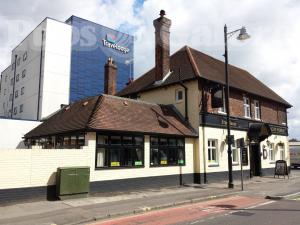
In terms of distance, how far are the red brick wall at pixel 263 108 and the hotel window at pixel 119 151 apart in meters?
6.32

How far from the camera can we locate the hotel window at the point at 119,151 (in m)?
15.3

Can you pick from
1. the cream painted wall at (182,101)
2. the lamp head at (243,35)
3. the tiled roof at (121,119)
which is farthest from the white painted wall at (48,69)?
the lamp head at (243,35)

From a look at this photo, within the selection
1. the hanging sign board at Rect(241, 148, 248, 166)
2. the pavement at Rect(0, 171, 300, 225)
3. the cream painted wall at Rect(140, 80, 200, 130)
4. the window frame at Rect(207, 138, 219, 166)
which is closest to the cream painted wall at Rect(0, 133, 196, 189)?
the pavement at Rect(0, 171, 300, 225)

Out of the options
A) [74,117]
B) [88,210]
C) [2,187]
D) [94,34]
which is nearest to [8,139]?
[74,117]

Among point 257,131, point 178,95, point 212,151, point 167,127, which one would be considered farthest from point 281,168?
point 167,127

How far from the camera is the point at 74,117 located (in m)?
17.8

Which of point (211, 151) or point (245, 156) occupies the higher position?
point (211, 151)

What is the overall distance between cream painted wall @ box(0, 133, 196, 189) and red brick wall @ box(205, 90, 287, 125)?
29.2 feet

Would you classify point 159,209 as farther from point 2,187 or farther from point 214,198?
point 2,187

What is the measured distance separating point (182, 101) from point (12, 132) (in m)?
15.9

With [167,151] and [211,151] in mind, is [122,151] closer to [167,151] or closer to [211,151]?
[167,151]

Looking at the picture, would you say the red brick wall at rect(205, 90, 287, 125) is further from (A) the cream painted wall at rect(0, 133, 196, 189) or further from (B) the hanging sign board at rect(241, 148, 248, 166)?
(A) the cream painted wall at rect(0, 133, 196, 189)

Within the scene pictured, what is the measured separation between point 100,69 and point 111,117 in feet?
101

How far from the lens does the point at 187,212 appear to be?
11078mm
